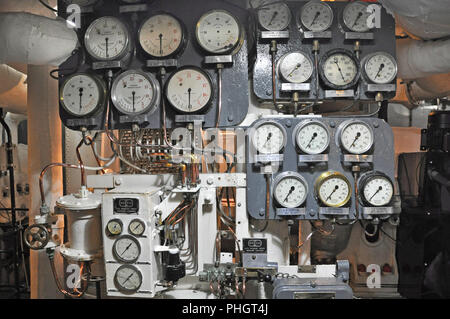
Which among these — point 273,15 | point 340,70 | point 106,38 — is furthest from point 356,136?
point 106,38

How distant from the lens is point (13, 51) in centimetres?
152

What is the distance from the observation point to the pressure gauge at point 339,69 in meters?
1.79

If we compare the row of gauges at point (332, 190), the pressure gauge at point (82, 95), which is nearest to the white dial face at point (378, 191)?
the row of gauges at point (332, 190)

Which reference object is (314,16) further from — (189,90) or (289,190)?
(289,190)

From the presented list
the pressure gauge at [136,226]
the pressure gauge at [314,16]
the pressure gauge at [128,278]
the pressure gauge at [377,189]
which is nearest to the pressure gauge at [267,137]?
the pressure gauge at [377,189]

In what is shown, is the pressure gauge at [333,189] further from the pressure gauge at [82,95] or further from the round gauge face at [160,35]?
the pressure gauge at [82,95]

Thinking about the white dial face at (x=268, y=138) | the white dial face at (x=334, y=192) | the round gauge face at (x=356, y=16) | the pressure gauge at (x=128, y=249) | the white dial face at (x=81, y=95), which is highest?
the round gauge face at (x=356, y=16)

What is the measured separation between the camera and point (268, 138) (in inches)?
67.4

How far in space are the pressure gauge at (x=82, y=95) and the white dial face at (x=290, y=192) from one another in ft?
3.88

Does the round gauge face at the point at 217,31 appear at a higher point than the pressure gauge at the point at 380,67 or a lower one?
higher

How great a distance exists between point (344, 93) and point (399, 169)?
1.03 meters

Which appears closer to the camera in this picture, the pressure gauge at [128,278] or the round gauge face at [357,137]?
the pressure gauge at [128,278]
